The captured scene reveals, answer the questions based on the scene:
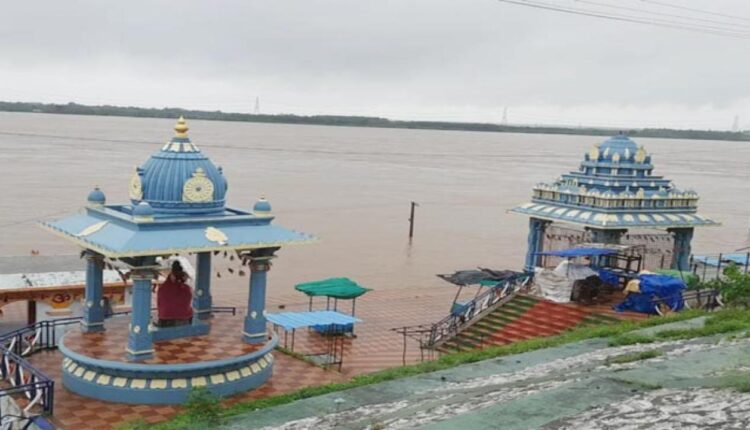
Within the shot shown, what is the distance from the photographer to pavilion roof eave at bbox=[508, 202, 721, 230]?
21.2m

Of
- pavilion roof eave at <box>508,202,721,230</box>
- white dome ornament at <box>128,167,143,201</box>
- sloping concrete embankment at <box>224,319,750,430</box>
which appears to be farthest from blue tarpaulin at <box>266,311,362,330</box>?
pavilion roof eave at <box>508,202,721,230</box>

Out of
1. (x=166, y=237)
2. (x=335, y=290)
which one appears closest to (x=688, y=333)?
(x=166, y=237)

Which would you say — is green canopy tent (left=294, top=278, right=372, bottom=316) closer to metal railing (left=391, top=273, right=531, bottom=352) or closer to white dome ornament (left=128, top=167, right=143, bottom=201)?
metal railing (left=391, top=273, right=531, bottom=352)

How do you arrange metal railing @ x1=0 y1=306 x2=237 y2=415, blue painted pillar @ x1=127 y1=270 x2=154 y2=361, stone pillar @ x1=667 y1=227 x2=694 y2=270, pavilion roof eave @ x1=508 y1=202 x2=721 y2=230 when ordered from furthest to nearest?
stone pillar @ x1=667 y1=227 x2=694 y2=270
pavilion roof eave @ x1=508 y1=202 x2=721 y2=230
blue painted pillar @ x1=127 y1=270 x2=154 y2=361
metal railing @ x1=0 y1=306 x2=237 y2=415

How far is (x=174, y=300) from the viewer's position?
15.2 meters

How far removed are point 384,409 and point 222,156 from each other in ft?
299

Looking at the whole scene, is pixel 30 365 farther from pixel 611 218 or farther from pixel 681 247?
pixel 681 247

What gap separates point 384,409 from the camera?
906 cm

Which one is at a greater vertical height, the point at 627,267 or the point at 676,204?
the point at 676,204

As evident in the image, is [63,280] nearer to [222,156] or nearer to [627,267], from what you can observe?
[627,267]

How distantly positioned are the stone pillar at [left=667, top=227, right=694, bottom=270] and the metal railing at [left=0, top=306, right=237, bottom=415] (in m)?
14.2

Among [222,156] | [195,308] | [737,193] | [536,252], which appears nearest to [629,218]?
[536,252]

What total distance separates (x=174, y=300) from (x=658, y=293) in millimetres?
11198

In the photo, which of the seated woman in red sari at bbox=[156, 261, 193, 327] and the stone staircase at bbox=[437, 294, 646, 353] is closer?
the seated woman in red sari at bbox=[156, 261, 193, 327]
